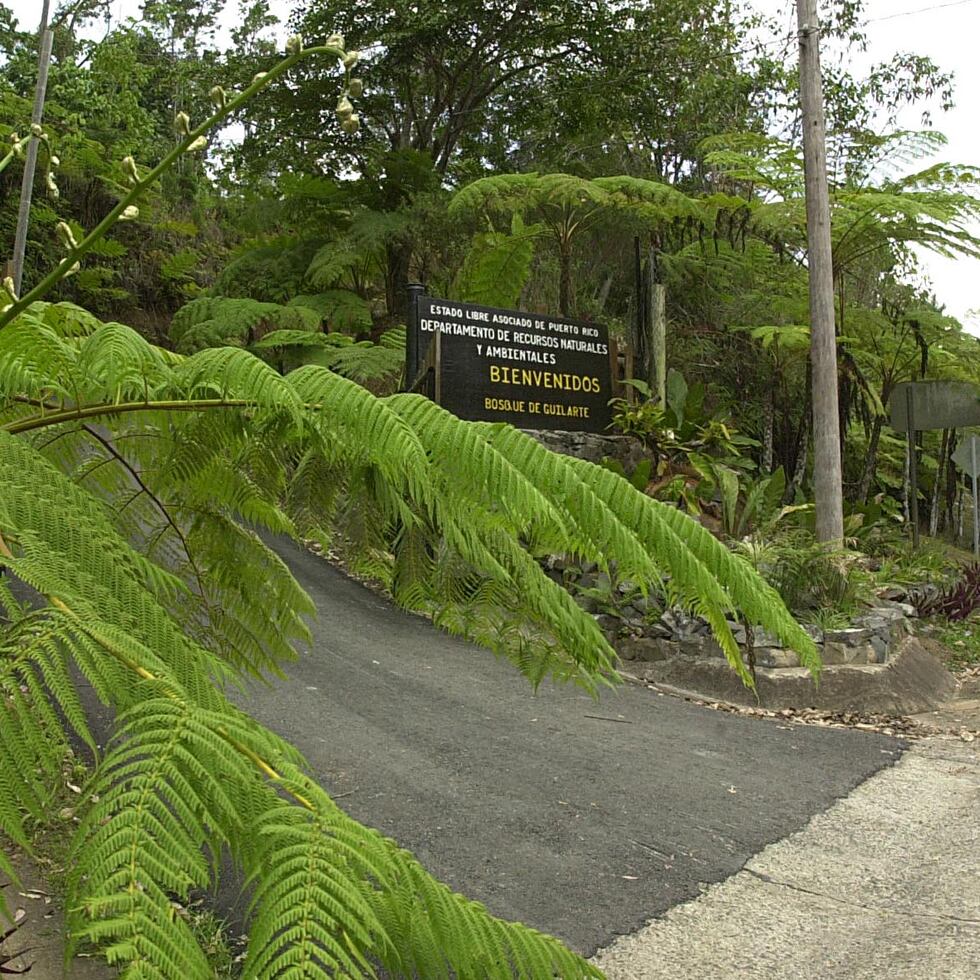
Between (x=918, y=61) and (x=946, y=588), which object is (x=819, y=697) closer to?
(x=946, y=588)

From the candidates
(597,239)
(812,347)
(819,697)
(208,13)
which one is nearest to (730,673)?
(819,697)

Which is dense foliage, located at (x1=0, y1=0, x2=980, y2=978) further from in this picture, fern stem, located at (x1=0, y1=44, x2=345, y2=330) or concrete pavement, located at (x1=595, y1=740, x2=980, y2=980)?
concrete pavement, located at (x1=595, y1=740, x2=980, y2=980)

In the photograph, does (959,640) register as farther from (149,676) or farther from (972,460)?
(149,676)

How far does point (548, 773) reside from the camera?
16.6ft

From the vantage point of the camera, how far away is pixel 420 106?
18.4 m

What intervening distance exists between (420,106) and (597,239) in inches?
264

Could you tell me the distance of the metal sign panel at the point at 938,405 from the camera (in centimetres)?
1118

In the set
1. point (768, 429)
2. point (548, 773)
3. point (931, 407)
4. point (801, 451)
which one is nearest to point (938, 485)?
point (931, 407)

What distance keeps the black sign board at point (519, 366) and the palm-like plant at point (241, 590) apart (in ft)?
23.9

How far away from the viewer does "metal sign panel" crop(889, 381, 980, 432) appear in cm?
1118

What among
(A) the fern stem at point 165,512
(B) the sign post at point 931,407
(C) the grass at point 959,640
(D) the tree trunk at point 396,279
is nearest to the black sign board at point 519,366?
(B) the sign post at point 931,407

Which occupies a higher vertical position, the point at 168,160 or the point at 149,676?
the point at 168,160

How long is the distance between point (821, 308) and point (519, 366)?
2847 millimetres

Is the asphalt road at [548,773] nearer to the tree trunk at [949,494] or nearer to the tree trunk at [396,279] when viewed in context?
the tree trunk at [949,494]
